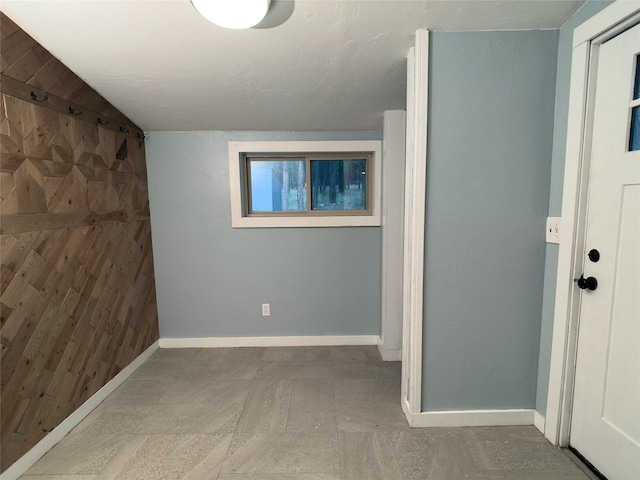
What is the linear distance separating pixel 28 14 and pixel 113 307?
1.68 m

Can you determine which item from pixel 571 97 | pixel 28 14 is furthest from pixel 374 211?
pixel 28 14

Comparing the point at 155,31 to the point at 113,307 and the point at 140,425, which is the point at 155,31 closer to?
the point at 113,307

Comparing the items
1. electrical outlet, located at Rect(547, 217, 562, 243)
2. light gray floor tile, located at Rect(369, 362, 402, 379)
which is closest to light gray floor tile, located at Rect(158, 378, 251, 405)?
light gray floor tile, located at Rect(369, 362, 402, 379)

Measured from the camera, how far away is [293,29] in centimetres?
141

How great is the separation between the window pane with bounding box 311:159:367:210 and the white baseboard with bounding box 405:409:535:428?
1.70 meters

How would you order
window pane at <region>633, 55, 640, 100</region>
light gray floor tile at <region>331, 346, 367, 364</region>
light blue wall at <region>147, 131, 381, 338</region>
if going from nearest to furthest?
window pane at <region>633, 55, 640, 100</region>
light gray floor tile at <region>331, 346, 367, 364</region>
light blue wall at <region>147, 131, 381, 338</region>

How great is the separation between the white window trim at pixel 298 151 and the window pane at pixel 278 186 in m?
0.16

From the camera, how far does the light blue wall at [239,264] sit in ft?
8.21

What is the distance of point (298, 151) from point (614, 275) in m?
2.14

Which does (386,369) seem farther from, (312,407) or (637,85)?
(637,85)

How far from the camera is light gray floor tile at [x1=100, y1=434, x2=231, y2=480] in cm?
137

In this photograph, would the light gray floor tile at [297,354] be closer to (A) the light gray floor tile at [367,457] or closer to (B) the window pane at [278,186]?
(A) the light gray floor tile at [367,457]

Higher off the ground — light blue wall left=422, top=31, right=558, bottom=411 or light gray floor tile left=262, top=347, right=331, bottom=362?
light blue wall left=422, top=31, right=558, bottom=411

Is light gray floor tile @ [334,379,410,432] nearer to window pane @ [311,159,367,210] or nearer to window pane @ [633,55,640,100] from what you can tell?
window pane @ [311,159,367,210]
